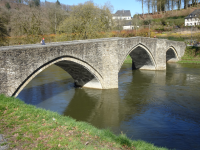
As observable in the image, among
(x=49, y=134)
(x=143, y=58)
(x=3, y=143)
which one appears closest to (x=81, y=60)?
(x=49, y=134)

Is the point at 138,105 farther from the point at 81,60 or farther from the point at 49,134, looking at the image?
the point at 49,134

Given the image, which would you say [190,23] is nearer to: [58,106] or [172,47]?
[172,47]

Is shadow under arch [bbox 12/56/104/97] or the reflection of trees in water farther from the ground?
shadow under arch [bbox 12/56/104/97]

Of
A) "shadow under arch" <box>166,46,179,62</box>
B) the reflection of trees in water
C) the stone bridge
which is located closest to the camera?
the stone bridge

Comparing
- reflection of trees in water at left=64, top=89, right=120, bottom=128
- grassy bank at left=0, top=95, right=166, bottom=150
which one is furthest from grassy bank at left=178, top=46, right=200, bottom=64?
grassy bank at left=0, top=95, right=166, bottom=150

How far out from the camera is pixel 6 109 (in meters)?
9.58

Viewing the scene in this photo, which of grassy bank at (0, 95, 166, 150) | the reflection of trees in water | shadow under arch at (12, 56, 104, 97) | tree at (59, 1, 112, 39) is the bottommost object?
the reflection of trees in water

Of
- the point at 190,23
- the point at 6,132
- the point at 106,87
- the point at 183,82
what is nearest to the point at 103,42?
the point at 106,87

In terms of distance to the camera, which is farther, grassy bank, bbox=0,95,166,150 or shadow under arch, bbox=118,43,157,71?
shadow under arch, bbox=118,43,157,71

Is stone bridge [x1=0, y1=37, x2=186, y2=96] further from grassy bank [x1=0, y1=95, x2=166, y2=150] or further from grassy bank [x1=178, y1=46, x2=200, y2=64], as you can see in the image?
grassy bank [x1=178, y1=46, x2=200, y2=64]

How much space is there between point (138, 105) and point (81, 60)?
17.2ft

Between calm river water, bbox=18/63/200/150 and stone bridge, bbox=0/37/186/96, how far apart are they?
1.36 m

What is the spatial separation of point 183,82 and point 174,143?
42.2 feet

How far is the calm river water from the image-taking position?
1064cm
